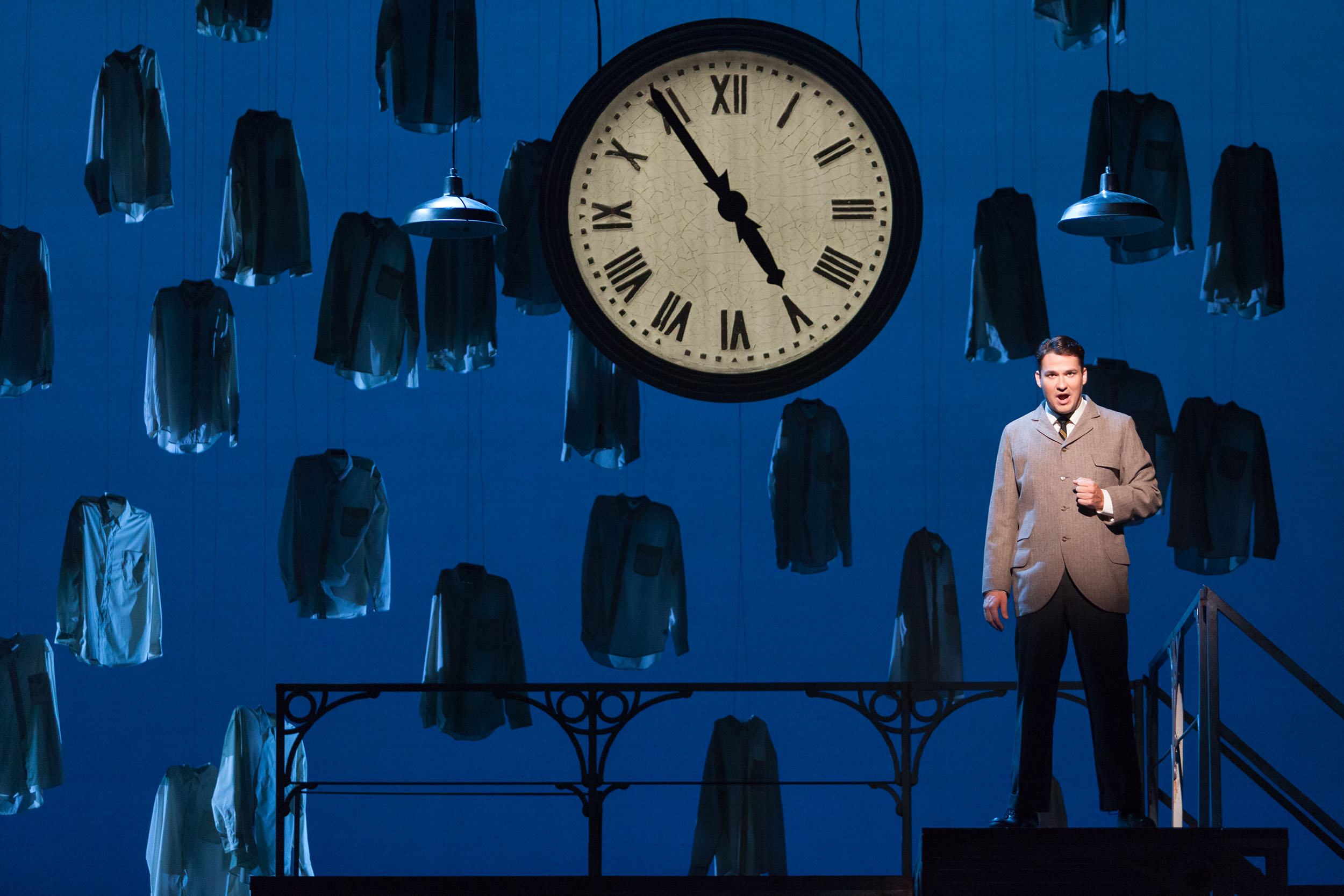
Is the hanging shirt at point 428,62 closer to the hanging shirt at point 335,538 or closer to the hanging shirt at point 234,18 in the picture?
the hanging shirt at point 234,18

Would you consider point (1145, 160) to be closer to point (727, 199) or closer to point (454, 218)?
point (727, 199)

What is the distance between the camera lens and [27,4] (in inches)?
292

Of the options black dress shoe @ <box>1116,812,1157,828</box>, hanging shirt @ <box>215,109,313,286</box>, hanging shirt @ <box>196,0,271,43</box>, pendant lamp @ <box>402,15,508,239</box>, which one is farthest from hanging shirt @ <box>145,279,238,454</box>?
black dress shoe @ <box>1116,812,1157,828</box>

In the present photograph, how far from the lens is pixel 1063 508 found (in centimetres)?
459

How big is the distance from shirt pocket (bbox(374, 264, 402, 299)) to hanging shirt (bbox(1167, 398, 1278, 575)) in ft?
9.85

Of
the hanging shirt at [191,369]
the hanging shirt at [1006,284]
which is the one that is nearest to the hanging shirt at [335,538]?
the hanging shirt at [191,369]

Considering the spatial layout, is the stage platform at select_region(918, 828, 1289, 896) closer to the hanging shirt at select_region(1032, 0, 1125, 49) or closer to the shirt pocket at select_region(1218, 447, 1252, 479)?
the shirt pocket at select_region(1218, 447, 1252, 479)

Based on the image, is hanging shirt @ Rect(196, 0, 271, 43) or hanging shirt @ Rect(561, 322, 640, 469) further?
hanging shirt @ Rect(196, 0, 271, 43)

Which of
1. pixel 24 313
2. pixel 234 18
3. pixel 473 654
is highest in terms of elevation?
pixel 234 18

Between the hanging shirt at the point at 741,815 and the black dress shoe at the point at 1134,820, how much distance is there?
1903mm

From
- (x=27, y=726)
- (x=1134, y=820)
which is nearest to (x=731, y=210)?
(x=1134, y=820)

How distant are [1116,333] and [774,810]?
97.4 inches

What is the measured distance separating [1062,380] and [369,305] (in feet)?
9.54

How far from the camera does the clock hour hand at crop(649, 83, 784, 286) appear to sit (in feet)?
18.3
